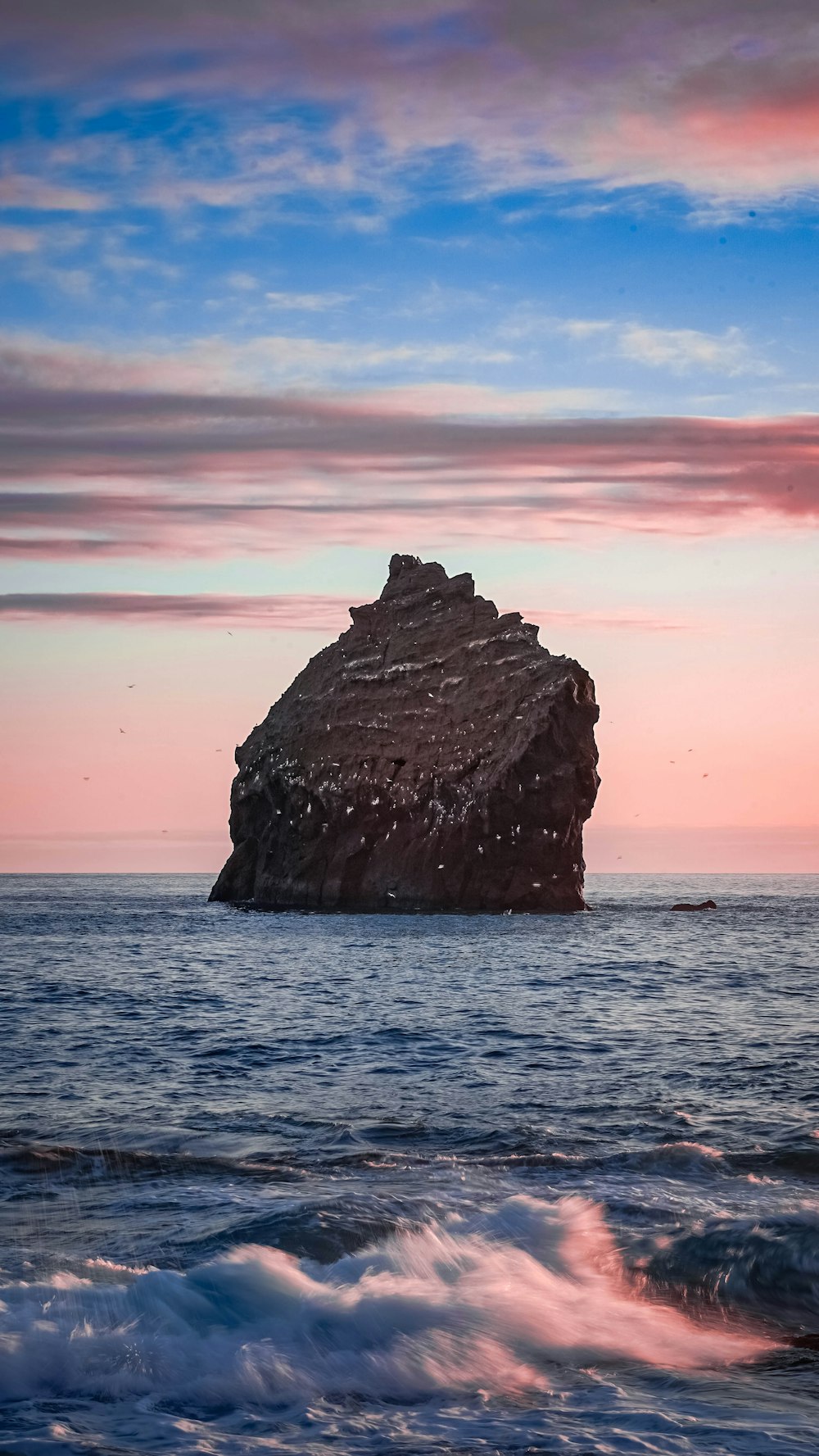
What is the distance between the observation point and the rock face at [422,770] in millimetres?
94500

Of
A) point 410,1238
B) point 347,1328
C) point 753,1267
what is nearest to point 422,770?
point 410,1238

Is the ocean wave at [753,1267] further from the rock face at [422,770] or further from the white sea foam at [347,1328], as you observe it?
the rock face at [422,770]

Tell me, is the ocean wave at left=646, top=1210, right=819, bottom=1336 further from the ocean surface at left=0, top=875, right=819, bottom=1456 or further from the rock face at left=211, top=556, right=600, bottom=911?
the rock face at left=211, top=556, right=600, bottom=911

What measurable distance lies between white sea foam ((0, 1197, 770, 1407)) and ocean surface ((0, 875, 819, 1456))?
0.03 m

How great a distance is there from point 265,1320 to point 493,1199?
400 cm

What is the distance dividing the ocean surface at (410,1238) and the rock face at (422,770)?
64078 mm

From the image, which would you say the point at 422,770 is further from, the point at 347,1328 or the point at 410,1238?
the point at 347,1328

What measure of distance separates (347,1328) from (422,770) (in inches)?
3527

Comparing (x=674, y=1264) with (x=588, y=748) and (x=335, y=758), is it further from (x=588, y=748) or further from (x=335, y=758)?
(x=335, y=758)

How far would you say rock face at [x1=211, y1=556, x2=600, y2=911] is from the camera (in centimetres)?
9450

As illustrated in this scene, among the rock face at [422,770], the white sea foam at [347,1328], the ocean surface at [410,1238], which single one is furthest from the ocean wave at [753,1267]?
the rock face at [422,770]

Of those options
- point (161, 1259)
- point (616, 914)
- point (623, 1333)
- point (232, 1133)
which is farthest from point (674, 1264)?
point (616, 914)

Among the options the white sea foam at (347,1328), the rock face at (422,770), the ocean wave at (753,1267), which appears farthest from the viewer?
the rock face at (422,770)

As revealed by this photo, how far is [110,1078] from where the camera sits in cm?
2242
